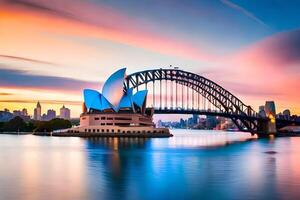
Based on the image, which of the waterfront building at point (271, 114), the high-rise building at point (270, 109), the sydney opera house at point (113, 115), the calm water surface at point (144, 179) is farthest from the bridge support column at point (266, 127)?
the calm water surface at point (144, 179)

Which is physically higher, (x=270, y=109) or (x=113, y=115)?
(x=270, y=109)

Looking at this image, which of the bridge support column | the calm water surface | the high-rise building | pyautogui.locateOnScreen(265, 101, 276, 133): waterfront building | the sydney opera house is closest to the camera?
the calm water surface

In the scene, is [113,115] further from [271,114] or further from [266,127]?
[271,114]

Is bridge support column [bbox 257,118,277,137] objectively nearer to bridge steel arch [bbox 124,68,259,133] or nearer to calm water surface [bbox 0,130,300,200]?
bridge steel arch [bbox 124,68,259,133]

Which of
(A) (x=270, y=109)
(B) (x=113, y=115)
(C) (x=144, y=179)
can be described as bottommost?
(C) (x=144, y=179)

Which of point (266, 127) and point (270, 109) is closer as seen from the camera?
point (266, 127)

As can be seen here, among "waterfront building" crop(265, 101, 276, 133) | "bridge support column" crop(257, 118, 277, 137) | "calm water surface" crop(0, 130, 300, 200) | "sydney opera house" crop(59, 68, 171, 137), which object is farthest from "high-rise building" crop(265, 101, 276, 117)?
"calm water surface" crop(0, 130, 300, 200)

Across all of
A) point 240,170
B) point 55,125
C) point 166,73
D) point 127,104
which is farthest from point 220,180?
point 55,125

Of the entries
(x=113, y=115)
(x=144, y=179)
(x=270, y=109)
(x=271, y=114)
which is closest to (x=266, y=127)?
(x=271, y=114)

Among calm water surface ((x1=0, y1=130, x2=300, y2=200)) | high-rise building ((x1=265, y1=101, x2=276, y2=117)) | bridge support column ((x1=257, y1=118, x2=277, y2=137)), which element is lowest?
calm water surface ((x1=0, y1=130, x2=300, y2=200))
